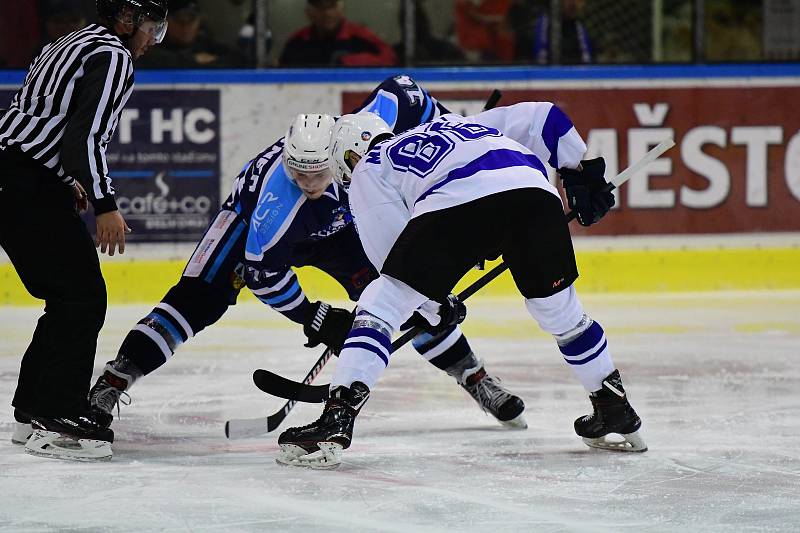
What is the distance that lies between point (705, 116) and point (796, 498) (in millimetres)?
3856

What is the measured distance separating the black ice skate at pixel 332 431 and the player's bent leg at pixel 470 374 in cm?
65

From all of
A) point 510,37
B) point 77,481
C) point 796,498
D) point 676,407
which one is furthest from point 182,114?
point 796,498

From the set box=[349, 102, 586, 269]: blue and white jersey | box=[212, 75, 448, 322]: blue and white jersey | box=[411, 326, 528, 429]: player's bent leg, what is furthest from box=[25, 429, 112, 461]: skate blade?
box=[411, 326, 528, 429]: player's bent leg

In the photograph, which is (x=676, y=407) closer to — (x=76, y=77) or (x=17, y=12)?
(x=76, y=77)

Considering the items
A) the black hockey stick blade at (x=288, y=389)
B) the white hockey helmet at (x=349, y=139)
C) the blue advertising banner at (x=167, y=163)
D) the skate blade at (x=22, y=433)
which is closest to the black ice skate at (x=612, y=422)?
the black hockey stick blade at (x=288, y=389)

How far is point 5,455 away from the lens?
3.28 meters

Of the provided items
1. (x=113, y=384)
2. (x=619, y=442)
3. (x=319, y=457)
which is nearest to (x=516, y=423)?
(x=619, y=442)

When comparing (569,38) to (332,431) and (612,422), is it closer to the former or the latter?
(612,422)

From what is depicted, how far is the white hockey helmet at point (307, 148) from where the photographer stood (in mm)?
3566

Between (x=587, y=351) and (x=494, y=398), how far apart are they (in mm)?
519

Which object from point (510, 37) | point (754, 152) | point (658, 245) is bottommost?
point (658, 245)

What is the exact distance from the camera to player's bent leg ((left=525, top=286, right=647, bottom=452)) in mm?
3256

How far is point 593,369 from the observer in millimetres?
3328

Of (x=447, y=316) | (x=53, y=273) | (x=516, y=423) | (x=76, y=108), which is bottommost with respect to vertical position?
(x=516, y=423)
